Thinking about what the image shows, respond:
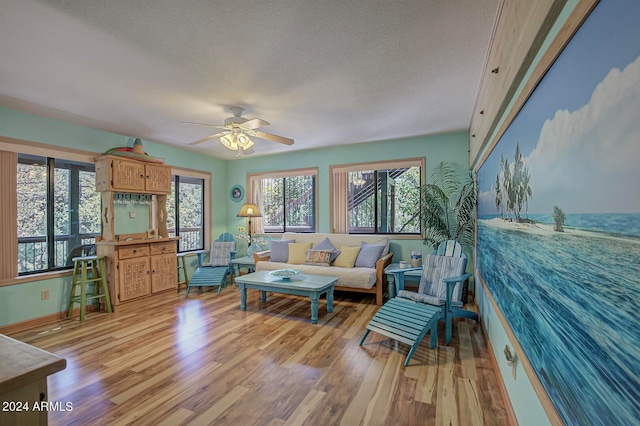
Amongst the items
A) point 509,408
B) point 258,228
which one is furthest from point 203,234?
point 509,408

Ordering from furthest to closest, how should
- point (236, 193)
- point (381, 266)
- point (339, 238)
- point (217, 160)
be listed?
point (236, 193) < point (217, 160) < point (339, 238) < point (381, 266)

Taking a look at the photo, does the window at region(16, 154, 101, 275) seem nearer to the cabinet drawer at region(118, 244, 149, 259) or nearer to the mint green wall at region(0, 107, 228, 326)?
the mint green wall at region(0, 107, 228, 326)

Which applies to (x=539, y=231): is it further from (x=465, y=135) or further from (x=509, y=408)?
(x=465, y=135)

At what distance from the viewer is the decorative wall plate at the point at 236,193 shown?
653cm

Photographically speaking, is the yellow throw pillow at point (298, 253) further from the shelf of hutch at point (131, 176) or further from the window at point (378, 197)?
the shelf of hutch at point (131, 176)

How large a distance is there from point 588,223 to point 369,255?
389cm

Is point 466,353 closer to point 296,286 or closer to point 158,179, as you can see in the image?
point 296,286

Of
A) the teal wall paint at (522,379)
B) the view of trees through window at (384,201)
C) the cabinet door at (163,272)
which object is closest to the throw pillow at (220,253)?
the cabinet door at (163,272)

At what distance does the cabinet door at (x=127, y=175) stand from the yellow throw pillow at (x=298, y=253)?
2.62 metres

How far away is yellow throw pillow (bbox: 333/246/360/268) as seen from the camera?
4.73 metres

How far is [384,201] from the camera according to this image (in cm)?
534

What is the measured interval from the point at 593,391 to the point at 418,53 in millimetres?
2338

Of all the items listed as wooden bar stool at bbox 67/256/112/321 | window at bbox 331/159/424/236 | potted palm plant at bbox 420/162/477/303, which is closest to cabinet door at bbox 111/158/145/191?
wooden bar stool at bbox 67/256/112/321

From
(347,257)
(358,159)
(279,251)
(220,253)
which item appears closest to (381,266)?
(347,257)
